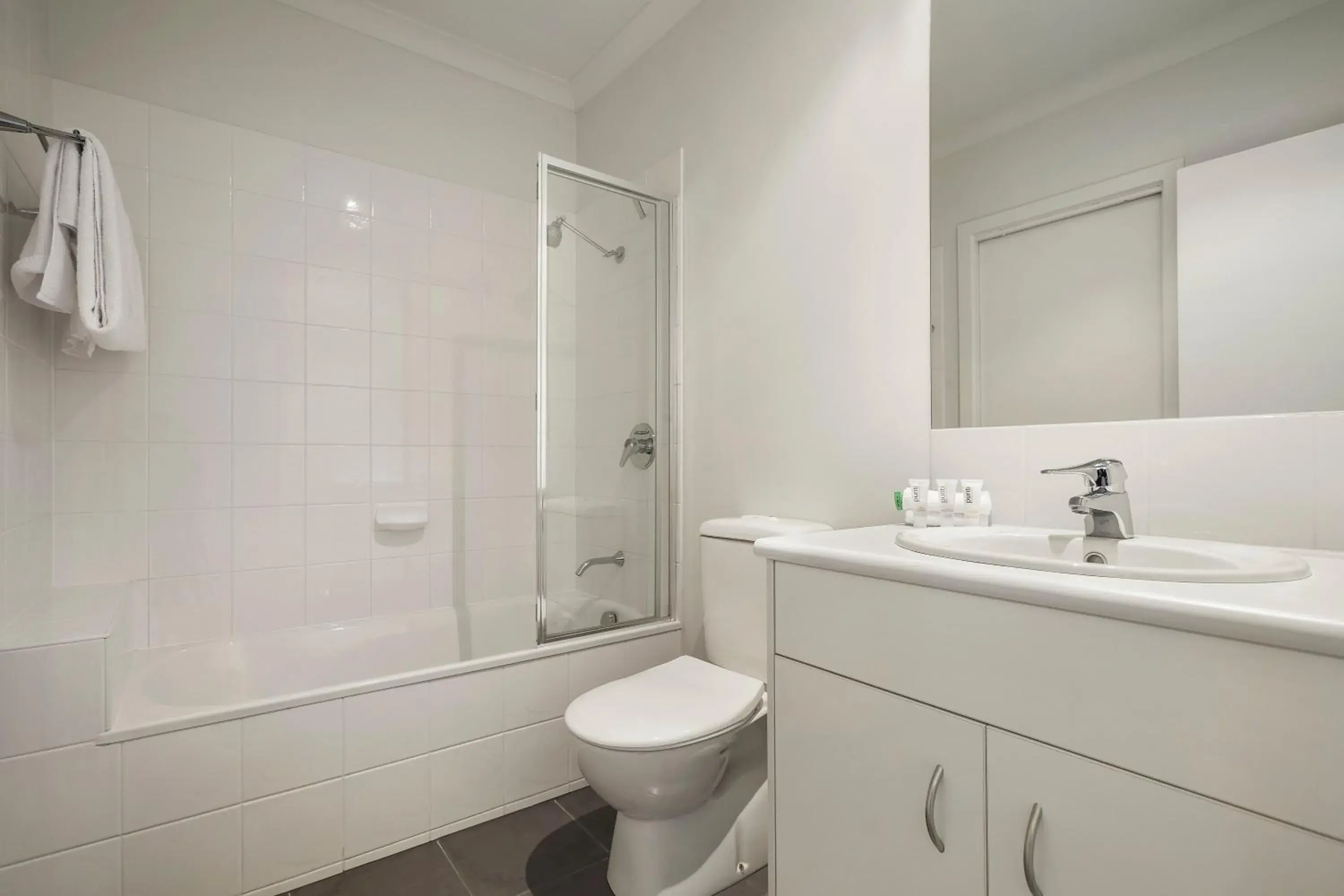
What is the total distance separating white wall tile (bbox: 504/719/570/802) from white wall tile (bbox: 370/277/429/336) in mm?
1532

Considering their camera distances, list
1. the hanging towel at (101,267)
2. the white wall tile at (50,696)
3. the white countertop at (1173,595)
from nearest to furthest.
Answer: the white countertop at (1173,595) < the white wall tile at (50,696) < the hanging towel at (101,267)

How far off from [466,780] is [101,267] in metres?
1.68

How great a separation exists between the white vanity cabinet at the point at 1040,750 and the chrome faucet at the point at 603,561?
40.9 inches

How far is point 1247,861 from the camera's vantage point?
60 cm

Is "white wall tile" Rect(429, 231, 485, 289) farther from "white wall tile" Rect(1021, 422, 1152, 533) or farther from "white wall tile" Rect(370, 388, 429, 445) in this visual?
"white wall tile" Rect(1021, 422, 1152, 533)

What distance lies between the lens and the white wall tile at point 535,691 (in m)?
1.76

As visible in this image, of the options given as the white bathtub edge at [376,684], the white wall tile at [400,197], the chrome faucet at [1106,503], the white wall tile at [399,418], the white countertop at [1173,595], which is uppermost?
the white wall tile at [400,197]

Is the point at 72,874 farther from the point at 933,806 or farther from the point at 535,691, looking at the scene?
the point at 933,806

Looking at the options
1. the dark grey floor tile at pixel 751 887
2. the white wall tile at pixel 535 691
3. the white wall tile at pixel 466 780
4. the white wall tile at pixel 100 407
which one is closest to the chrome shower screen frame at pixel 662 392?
the white wall tile at pixel 535 691

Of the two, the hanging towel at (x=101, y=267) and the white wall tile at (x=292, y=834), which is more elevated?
the hanging towel at (x=101, y=267)

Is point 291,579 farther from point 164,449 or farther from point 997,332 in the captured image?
point 997,332

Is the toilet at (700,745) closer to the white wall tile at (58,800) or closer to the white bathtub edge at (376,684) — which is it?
the white bathtub edge at (376,684)

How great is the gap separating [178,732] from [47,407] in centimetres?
109

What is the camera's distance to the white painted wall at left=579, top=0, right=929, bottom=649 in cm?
151
